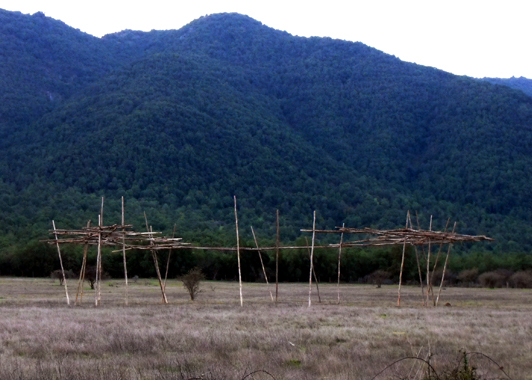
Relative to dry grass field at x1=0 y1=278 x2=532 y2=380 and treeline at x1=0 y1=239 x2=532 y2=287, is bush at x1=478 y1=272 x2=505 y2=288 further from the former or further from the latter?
dry grass field at x1=0 y1=278 x2=532 y2=380

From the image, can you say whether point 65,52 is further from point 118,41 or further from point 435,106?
point 435,106

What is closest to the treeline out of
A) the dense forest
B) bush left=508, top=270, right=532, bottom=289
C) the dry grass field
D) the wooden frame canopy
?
the dense forest

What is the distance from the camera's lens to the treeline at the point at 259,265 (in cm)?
5819

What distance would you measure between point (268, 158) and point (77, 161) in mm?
28753

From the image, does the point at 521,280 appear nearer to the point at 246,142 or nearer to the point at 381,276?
the point at 381,276

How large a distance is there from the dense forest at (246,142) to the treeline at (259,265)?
46 cm

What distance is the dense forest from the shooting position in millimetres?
87875

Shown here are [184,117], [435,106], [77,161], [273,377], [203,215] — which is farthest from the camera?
[435,106]

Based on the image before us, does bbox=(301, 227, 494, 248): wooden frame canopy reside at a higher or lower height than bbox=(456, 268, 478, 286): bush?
higher

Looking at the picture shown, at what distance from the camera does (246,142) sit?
364 feet

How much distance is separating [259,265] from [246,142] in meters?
52.6

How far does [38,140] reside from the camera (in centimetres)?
10925

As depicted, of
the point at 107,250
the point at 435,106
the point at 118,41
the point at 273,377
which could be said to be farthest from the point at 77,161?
the point at 273,377

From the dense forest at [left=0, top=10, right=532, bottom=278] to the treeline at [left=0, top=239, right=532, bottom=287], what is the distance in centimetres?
46
